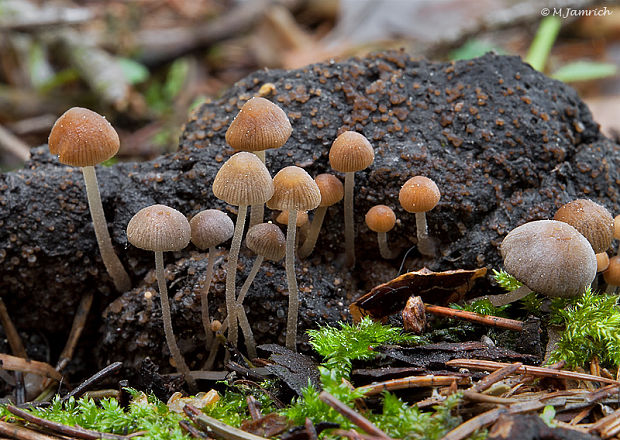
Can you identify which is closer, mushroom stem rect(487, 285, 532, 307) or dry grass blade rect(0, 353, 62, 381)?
mushroom stem rect(487, 285, 532, 307)

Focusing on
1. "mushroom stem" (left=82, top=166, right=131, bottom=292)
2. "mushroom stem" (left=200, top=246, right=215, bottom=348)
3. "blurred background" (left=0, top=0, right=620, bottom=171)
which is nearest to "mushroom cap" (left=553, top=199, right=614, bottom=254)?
"mushroom stem" (left=200, top=246, right=215, bottom=348)

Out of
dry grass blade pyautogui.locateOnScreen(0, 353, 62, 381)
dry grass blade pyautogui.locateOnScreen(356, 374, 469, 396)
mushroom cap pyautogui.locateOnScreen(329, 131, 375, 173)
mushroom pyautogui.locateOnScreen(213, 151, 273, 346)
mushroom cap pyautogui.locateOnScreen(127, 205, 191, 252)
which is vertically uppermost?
mushroom cap pyautogui.locateOnScreen(329, 131, 375, 173)

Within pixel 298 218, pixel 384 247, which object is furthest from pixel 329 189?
pixel 384 247

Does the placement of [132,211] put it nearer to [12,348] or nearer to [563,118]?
[12,348]

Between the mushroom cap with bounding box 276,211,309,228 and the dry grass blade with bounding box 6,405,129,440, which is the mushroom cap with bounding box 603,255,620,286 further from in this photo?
the dry grass blade with bounding box 6,405,129,440

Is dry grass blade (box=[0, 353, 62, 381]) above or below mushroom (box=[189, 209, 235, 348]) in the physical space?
below

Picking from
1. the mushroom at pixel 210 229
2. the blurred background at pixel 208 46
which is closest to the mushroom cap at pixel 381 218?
the mushroom at pixel 210 229

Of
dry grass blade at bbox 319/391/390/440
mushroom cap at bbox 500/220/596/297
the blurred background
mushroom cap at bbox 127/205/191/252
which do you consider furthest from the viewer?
the blurred background
